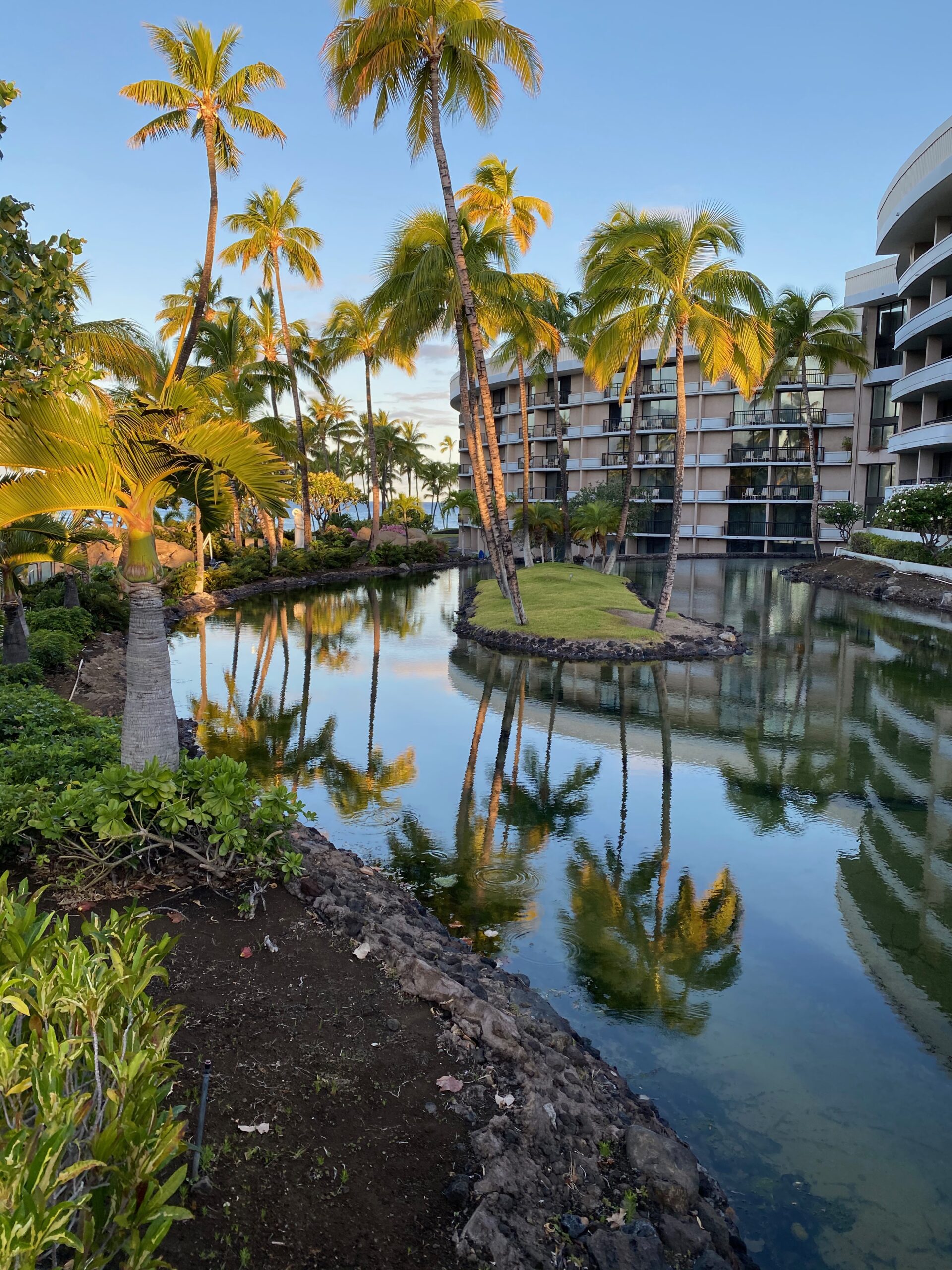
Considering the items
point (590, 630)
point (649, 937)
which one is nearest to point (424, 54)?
point (590, 630)

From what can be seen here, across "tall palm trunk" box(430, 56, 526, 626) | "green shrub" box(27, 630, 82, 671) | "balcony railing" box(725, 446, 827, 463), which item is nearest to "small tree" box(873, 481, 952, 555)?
"tall palm trunk" box(430, 56, 526, 626)

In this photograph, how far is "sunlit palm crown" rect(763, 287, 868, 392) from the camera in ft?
142

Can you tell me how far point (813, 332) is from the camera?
43938 mm

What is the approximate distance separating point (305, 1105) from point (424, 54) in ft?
70.6

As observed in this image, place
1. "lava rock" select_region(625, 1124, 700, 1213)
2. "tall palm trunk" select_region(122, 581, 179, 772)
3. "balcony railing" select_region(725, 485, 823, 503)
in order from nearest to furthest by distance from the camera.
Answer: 1. "lava rock" select_region(625, 1124, 700, 1213)
2. "tall palm trunk" select_region(122, 581, 179, 772)
3. "balcony railing" select_region(725, 485, 823, 503)

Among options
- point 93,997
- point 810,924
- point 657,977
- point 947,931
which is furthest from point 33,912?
point 947,931

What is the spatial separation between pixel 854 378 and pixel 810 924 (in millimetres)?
54974

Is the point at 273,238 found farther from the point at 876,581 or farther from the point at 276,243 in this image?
the point at 876,581

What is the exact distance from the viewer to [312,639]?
2497cm

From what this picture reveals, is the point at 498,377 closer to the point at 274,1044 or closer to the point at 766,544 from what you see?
the point at 766,544

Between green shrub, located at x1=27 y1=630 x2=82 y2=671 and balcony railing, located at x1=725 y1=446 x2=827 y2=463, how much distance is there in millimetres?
51512

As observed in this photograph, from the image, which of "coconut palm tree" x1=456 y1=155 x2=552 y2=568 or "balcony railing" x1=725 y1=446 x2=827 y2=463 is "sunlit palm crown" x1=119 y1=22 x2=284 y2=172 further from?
"balcony railing" x1=725 y1=446 x2=827 y2=463

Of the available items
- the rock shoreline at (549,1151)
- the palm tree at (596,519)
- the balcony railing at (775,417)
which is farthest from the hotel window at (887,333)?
the rock shoreline at (549,1151)

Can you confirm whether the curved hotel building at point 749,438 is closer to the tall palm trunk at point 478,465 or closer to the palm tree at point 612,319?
the tall palm trunk at point 478,465
